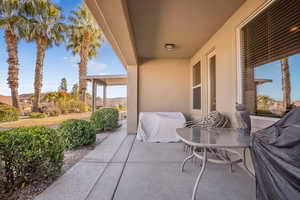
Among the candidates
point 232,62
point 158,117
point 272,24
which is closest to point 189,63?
point 158,117

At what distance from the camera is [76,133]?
3443 mm

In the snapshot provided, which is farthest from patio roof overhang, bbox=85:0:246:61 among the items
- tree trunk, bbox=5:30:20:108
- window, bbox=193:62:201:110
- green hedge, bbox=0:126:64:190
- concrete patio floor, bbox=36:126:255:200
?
tree trunk, bbox=5:30:20:108

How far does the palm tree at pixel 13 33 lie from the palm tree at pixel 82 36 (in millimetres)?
2727

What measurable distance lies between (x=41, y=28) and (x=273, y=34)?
36.7ft

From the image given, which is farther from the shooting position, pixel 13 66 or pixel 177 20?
pixel 13 66

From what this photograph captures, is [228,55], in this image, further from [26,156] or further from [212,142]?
[26,156]

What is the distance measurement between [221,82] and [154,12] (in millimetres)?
1876

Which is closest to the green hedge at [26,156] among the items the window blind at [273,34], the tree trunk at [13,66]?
the window blind at [273,34]

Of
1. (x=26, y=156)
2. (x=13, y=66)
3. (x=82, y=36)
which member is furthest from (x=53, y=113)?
(x=26, y=156)

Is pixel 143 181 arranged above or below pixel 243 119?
below

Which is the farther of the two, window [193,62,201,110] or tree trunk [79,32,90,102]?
tree trunk [79,32,90,102]

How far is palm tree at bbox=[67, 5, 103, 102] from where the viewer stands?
34.2 ft

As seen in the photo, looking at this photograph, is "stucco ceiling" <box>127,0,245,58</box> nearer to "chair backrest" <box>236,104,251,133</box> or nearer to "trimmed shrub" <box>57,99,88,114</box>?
"chair backrest" <box>236,104,251,133</box>

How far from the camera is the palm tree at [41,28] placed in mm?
8539
